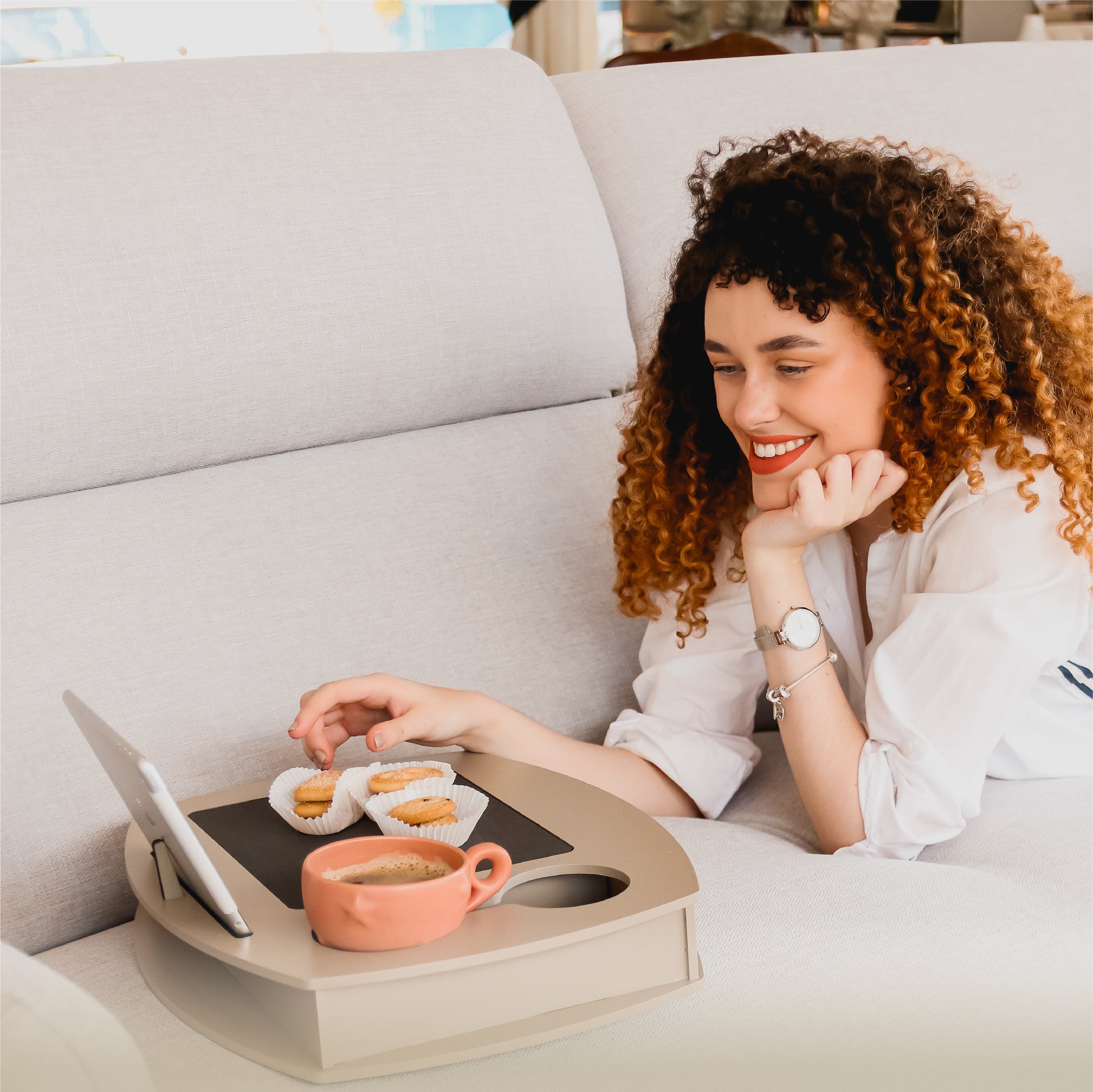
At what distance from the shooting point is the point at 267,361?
45.9 inches

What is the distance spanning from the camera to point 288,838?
34.4 inches

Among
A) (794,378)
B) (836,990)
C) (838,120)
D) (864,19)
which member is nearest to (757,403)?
(794,378)

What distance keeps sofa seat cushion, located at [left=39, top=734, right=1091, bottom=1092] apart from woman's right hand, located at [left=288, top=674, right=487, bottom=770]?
0.67 feet

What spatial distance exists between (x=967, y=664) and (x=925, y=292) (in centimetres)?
31

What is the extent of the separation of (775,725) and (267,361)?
0.69 metres

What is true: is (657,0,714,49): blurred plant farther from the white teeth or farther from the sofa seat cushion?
the sofa seat cushion

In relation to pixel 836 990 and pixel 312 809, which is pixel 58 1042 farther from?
pixel 836 990

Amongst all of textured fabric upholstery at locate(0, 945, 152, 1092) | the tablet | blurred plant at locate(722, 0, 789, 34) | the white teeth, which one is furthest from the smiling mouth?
blurred plant at locate(722, 0, 789, 34)

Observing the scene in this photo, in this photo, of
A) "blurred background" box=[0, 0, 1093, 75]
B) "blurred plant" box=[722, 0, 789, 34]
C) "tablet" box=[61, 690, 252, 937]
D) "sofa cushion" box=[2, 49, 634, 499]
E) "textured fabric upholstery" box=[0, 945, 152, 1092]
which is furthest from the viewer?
"blurred plant" box=[722, 0, 789, 34]

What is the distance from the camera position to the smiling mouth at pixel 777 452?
1.04 m

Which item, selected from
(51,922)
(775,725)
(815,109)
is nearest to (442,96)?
(815,109)

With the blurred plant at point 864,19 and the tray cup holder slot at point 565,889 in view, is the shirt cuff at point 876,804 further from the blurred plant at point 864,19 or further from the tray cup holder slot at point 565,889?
the blurred plant at point 864,19

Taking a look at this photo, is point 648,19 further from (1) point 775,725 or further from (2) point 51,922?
(2) point 51,922

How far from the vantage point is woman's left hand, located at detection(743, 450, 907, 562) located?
1.00m
